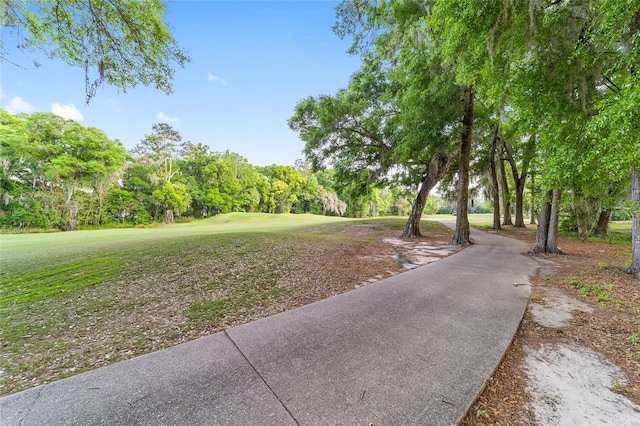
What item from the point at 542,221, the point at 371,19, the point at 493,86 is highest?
the point at 371,19

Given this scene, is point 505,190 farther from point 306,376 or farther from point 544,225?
point 306,376

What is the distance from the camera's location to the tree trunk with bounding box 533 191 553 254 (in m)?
8.29

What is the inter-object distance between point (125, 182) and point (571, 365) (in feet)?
128

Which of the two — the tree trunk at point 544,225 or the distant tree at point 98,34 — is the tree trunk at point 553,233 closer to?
the tree trunk at point 544,225

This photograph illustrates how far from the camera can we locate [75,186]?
21.1m

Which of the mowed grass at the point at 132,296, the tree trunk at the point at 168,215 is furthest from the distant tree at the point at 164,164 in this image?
the mowed grass at the point at 132,296

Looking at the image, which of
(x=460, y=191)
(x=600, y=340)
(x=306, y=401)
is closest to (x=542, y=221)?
(x=460, y=191)

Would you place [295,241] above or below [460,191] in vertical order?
below

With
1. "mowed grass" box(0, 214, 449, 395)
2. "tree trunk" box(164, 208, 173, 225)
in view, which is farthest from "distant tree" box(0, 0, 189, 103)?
"tree trunk" box(164, 208, 173, 225)

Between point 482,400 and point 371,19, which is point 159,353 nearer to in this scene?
point 482,400

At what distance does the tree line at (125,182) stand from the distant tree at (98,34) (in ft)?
35.5

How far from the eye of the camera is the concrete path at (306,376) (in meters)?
1.68

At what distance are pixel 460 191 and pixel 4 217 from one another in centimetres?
3343

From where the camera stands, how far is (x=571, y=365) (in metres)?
2.40
